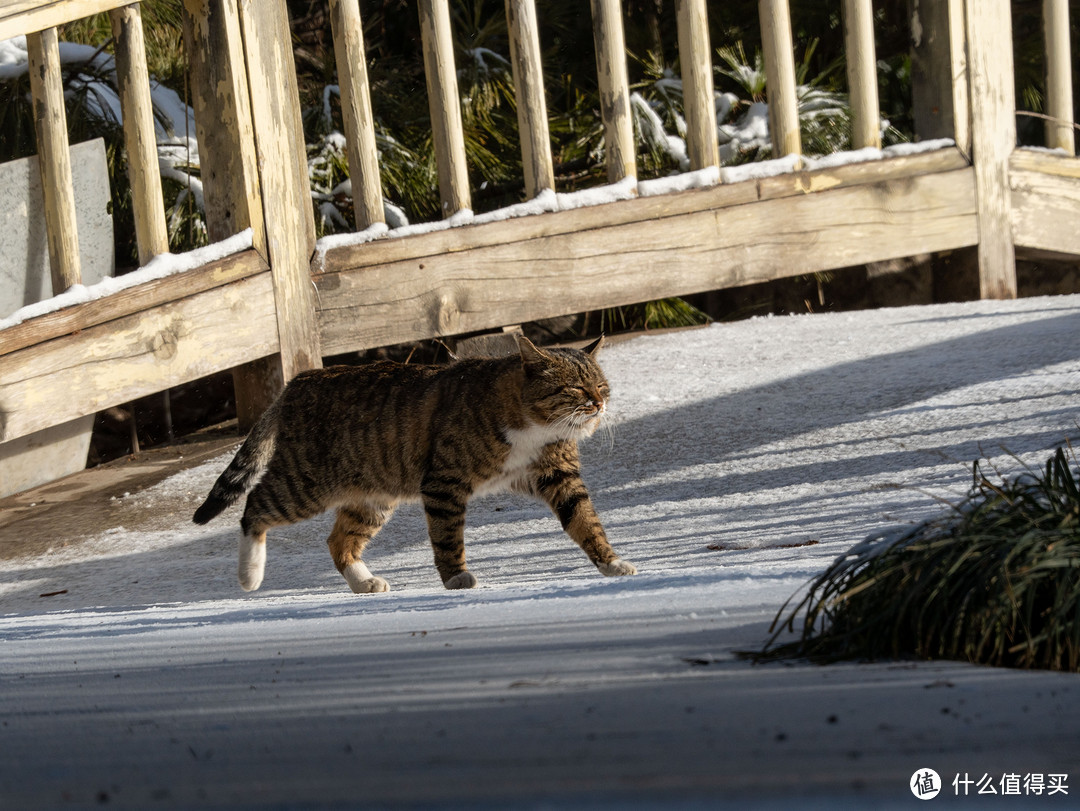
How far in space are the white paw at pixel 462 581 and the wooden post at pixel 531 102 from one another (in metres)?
2.77

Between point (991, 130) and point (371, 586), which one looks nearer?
point (371, 586)

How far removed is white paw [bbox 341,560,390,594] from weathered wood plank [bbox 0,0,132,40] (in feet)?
8.84

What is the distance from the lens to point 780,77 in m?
6.02

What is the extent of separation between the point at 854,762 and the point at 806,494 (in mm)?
2566

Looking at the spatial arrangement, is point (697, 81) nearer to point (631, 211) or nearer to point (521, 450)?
point (631, 211)

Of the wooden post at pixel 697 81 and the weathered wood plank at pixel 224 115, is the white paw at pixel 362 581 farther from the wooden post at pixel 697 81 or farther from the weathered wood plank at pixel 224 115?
the wooden post at pixel 697 81

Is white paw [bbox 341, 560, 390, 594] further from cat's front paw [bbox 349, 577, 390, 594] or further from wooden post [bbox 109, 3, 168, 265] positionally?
wooden post [bbox 109, 3, 168, 265]

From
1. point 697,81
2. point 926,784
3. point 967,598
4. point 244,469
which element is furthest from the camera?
point 697,81

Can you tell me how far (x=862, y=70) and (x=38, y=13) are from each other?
163 inches

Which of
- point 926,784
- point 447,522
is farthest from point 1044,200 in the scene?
point 926,784

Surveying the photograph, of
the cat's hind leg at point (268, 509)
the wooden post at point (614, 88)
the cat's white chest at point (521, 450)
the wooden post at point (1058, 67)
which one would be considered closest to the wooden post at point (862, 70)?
the wooden post at point (1058, 67)

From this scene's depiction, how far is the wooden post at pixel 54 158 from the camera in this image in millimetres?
4766

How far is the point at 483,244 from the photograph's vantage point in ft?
18.2

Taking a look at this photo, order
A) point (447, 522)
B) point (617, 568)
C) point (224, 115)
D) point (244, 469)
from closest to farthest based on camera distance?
point (617, 568), point (447, 522), point (244, 469), point (224, 115)
